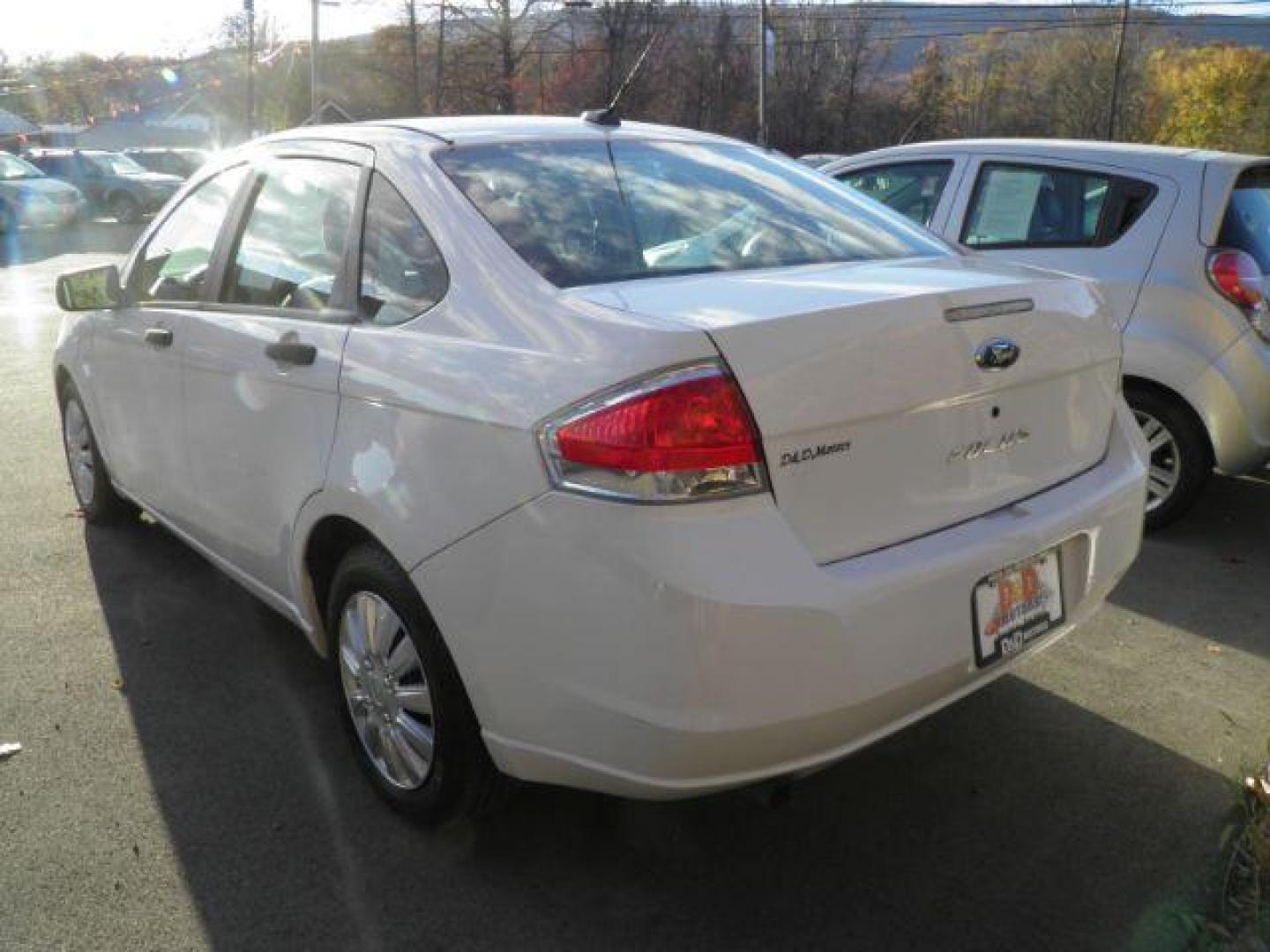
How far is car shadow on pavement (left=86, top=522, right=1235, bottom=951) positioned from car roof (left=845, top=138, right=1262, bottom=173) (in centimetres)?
282

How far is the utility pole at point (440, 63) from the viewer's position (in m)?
46.7

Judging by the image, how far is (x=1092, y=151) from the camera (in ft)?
17.3

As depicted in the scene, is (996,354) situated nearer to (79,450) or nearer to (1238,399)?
(1238,399)

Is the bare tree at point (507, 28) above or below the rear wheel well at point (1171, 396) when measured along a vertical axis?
above

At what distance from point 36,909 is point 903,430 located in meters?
2.17

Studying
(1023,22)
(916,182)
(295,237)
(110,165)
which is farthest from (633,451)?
(1023,22)

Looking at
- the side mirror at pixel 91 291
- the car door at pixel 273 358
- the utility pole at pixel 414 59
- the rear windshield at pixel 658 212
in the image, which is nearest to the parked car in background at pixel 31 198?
the side mirror at pixel 91 291

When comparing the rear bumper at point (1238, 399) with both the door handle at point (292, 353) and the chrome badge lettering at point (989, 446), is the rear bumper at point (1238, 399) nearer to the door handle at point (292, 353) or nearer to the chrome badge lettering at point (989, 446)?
the chrome badge lettering at point (989, 446)

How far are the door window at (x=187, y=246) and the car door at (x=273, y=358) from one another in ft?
0.59

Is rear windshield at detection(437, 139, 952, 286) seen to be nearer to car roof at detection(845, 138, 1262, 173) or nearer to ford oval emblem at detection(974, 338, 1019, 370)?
ford oval emblem at detection(974, 338, 1019, 370)

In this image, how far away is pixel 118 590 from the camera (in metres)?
4.36

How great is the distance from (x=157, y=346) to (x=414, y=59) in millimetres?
45832

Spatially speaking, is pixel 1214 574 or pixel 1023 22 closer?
pixel 1214 574

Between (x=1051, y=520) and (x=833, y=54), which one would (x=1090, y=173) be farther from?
(x=833, y=54)
